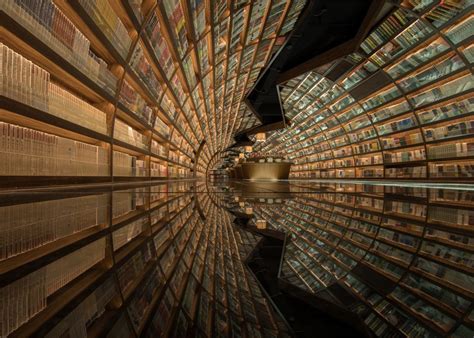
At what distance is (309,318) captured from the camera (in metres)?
0.26

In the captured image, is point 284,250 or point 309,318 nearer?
point 309,318

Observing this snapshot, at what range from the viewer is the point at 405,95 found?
27.3ft

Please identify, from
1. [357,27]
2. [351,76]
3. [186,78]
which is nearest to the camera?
[186,78]

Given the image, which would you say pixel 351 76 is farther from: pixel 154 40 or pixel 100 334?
pixel 100 334

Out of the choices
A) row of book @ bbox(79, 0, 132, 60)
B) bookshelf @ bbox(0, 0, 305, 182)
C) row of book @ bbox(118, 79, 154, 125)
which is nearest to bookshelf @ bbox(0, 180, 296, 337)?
bookshelf @ bbox(0, 0, 305, 182)

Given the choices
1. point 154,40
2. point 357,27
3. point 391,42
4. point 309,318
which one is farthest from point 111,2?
point 391,42

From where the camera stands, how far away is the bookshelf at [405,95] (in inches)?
242

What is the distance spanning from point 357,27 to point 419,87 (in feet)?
10.8

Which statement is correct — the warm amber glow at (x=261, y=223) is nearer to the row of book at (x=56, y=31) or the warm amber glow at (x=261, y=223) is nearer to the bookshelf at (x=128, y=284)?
the bookshelf at (x=128, y=284)

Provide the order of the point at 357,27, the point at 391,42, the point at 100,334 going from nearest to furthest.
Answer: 1. the point at 100,334
2. the point at 357,27
3. the point at 391,42

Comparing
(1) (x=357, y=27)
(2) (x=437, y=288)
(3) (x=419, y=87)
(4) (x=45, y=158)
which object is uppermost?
(1) (x=357, y=27)

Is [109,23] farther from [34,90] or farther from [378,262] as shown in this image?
[378,262]

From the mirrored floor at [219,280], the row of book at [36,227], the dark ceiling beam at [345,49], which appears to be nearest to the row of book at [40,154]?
the row of book at [36,227]

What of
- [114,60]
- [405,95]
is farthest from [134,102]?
[405,95]
